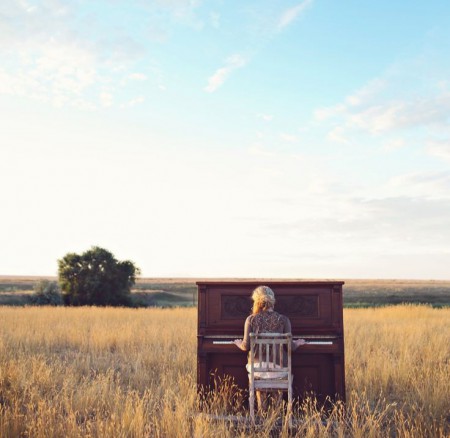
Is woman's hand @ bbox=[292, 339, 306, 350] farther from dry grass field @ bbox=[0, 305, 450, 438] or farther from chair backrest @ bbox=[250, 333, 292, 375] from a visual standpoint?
dry grass field @ bbox=[0, 305, 450, 438]

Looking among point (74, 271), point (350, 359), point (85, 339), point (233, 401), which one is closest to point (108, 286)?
point (74, 271)

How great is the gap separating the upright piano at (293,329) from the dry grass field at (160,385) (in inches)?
12.7

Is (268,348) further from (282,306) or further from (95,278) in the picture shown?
(95,278)

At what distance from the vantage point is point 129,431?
19.4 ft

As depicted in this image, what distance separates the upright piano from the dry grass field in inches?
12.7

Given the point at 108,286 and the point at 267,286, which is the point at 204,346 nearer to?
the point at 267,286

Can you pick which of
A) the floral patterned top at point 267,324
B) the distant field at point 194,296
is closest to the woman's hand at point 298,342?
the floral patterned top at point 267,324

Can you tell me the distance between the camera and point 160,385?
9.09 metres

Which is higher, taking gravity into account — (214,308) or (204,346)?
(214,308)

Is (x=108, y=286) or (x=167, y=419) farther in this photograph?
(x=108, y=286)

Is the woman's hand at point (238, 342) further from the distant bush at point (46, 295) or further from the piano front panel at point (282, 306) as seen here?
the distant bush at point (46, 295)

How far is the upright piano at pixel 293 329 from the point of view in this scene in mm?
7125

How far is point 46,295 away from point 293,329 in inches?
1267

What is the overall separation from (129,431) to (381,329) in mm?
12714
